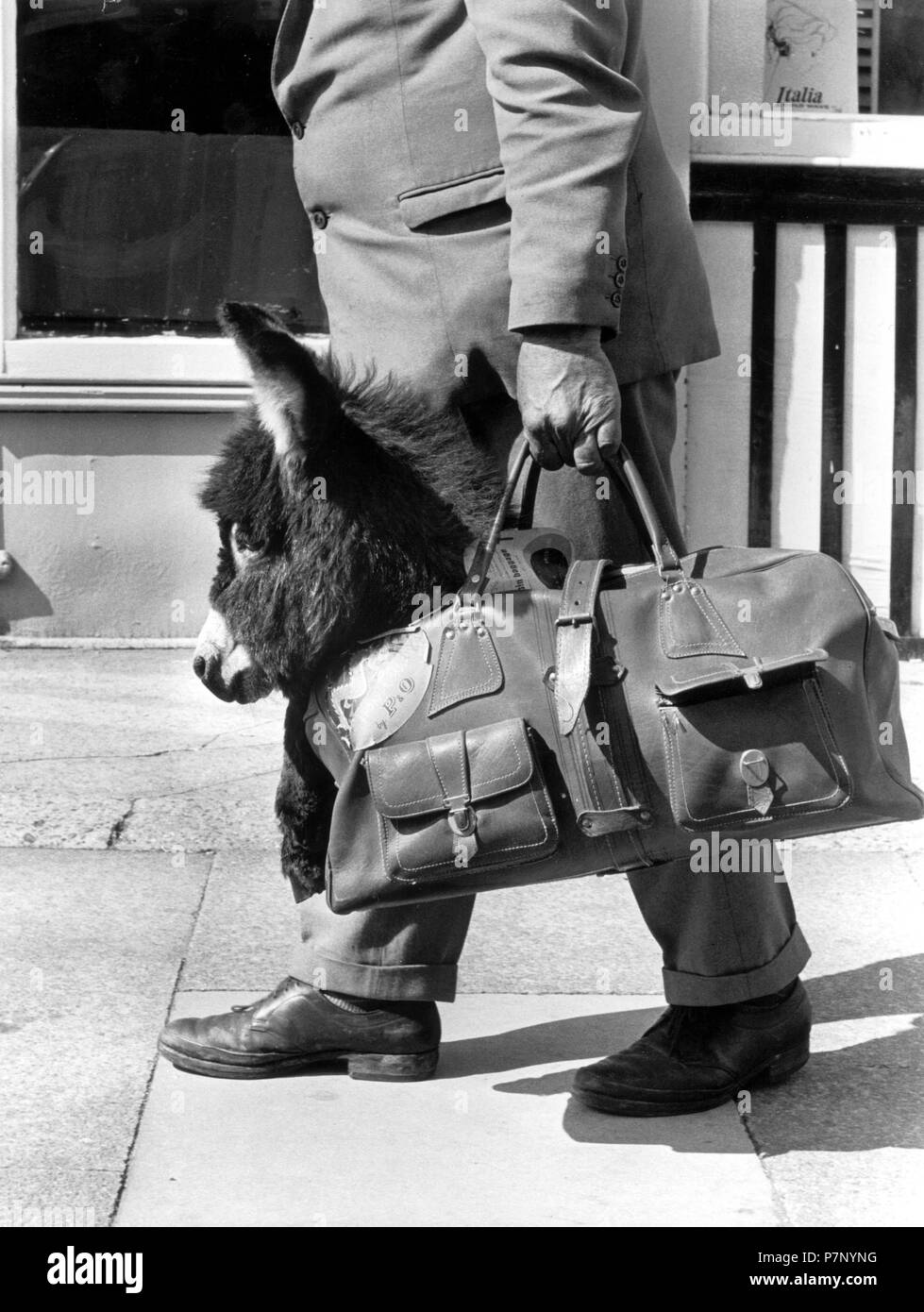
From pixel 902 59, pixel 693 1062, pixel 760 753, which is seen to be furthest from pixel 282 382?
pixel 902 59

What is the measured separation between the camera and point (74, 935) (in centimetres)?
357

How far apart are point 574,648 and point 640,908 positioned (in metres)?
0.65

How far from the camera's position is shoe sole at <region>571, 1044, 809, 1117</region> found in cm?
278

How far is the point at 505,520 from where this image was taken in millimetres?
2543

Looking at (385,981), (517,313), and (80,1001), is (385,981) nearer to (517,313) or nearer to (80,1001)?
(80,1001)

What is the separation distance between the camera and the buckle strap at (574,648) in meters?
2.36

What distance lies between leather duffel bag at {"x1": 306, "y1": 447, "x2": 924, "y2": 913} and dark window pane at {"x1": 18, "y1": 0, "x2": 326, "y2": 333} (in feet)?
12.9

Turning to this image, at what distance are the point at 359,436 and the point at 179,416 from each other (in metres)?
3.55

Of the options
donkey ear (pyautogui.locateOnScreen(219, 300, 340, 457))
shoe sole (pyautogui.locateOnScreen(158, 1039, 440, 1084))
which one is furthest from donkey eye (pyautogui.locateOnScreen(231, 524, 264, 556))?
shoe sole (pyautogui.locateOnScreen(158, 1039, 440, 1084))

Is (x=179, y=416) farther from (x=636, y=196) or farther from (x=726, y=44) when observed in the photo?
(x=636, y=196)

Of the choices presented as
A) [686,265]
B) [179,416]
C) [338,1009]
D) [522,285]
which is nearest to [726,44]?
[179,416]

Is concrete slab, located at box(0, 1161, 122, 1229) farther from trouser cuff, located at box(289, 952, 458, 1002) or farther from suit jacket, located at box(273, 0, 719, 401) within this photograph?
suit jacket, located at box(273, 0, 719, 401)

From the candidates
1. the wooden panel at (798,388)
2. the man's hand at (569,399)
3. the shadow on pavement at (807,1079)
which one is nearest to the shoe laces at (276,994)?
the shadow on pavement at (807,1079)

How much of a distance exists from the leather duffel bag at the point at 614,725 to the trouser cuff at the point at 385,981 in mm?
373
